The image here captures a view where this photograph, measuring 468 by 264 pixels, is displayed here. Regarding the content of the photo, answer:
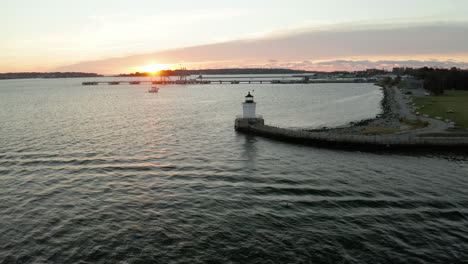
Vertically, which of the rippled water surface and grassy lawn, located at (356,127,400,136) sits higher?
grassy lawn, located at (356,127,400,136)

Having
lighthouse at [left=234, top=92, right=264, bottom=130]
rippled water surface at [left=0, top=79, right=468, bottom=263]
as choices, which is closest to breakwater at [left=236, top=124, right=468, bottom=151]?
rippled water surface at [left=0, top=79, right=468, bottom=263]

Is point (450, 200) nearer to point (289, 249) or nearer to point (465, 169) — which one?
point (465, 169)

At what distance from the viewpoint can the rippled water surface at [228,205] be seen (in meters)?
19.1

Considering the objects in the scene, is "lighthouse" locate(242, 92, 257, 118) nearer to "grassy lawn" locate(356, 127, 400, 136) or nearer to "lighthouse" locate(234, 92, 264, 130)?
"lighthouse" locate(234, 92, 264, 130)

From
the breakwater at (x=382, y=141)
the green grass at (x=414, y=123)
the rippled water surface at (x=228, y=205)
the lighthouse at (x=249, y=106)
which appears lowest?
the rippled water surface at (x=228, y=205)

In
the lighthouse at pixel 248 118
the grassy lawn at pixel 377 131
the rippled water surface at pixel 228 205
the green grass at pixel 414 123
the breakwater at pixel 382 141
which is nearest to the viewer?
the rippled water surface at pixel 228 205

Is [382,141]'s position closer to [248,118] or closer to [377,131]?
[377,131]

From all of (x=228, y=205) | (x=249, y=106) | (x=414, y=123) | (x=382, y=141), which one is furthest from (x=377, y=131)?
(x=228, y=205)

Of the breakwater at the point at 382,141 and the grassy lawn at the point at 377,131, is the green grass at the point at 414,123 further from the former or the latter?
the breakwater at the point at 382,141

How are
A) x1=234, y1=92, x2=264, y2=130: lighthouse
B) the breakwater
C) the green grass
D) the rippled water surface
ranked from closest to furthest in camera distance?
the rippled water surface < the breakwater < the green grass < x1=234, y1=92, x2=264, y2=130: lighthouse

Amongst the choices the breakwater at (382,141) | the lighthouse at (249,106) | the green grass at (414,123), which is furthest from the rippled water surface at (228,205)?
the green grass at (414,123)

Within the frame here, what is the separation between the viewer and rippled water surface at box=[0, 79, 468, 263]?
62.7ft

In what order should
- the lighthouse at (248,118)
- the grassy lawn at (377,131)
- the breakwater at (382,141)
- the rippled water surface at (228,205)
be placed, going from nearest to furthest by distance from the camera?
1. the rippled water surface at (228,205)
2. the breakwater at (382,141)
3. the grassy lawn at (377,131)
4. the lighthouse at (248,118)

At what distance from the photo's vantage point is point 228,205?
84.3 feet
